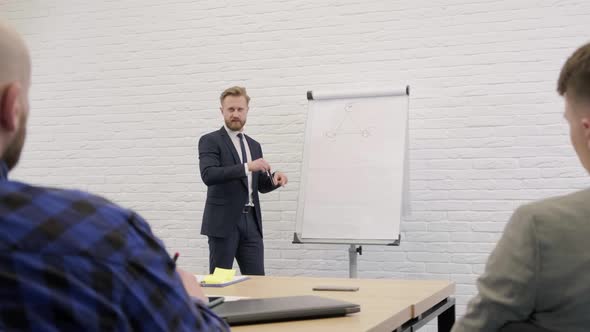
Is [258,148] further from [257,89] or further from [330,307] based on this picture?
[330,307]

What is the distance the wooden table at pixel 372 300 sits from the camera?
1375 mm

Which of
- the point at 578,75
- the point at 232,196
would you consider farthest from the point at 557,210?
the point at 232,196

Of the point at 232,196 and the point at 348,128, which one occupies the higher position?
the point at 348,128

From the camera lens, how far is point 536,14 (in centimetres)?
400

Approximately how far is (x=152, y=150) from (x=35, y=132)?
1024mm

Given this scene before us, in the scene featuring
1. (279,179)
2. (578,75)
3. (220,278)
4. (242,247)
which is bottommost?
(242,247)

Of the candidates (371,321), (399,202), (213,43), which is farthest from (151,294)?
(213,43)

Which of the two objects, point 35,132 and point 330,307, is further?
point 35,132

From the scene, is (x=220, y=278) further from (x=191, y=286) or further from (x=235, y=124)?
(x=235, y=124)

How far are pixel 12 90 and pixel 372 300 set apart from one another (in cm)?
121

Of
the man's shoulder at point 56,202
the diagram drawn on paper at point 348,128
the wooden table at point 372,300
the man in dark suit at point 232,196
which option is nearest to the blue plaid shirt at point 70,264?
the man's shoulder at point 56,202

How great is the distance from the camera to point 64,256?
2.10ft

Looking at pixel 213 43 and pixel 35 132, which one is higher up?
pixel 213 43

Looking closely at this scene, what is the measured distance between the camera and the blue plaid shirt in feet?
2.09
